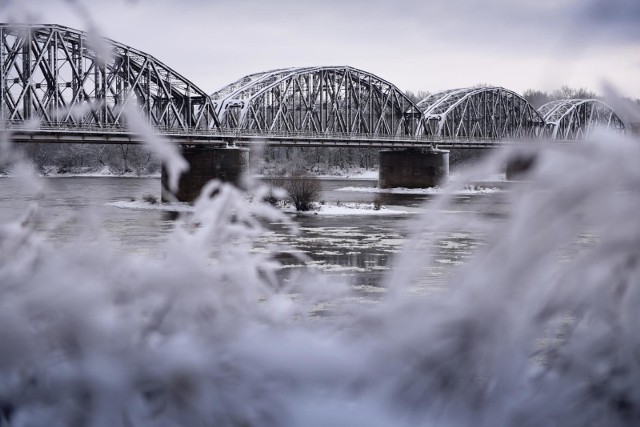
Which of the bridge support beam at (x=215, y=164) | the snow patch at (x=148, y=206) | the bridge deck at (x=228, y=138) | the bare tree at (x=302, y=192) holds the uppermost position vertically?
the bridge deck at (x=228, y=138)

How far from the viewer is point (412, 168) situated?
80375mm

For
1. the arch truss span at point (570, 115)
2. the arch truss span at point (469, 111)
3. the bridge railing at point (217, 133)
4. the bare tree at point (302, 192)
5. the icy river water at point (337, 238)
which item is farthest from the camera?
the arch truss span at point (570, 115)

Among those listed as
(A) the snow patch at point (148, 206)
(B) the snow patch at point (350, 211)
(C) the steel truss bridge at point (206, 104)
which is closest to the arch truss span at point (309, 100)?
(C) the steel truss bridge at point (206, 104)

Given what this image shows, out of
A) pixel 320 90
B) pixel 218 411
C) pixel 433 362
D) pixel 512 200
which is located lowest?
pixel 218 411

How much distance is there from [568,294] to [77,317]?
254cm

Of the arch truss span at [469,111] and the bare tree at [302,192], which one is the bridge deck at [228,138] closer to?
the bare tree at [302,192]

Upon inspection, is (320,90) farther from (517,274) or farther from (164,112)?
(517,274)

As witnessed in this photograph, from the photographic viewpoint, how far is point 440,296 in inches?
156

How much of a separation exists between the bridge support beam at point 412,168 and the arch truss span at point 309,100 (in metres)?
3.36

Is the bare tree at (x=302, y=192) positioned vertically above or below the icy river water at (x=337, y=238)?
above

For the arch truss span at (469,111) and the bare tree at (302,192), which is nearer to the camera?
the bare tree at (302,192)

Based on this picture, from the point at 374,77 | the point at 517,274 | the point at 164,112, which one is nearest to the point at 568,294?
the point at 517,274

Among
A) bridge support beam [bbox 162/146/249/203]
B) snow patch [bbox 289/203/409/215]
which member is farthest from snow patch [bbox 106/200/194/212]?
bridge support beam [bbox 162/146/249/203]

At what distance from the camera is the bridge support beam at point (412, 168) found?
79.6 metres
